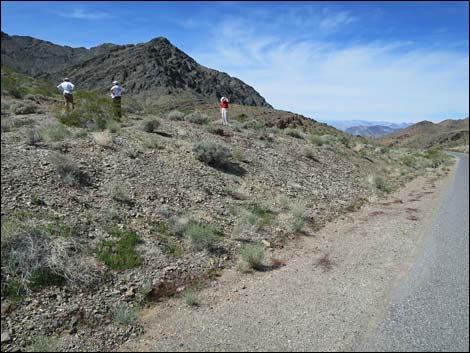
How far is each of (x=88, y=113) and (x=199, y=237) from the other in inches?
314

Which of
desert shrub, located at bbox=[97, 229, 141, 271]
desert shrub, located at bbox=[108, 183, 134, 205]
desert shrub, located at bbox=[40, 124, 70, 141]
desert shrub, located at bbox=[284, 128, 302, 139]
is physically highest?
desert shrub, located at bbox=[284, 128, 302, 139]

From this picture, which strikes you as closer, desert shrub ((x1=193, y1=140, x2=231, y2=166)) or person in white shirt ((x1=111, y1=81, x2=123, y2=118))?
desert shrub ((x1=193, y1=140, x2=231, y2=166))

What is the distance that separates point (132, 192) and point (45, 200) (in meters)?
2.18

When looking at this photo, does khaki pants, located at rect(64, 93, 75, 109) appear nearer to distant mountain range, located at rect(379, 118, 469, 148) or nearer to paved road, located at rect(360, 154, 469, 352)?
paved road, located at rect(360, 154, 469, 352)

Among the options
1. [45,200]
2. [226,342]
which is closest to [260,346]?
[226,342]

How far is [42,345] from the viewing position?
4941 millimetres

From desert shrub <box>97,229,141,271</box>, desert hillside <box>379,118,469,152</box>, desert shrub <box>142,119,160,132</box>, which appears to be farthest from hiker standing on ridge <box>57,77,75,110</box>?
desert hillside <box>379,118,469,152</box>

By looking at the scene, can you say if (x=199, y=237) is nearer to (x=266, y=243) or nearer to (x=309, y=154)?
(x=266, y=243)

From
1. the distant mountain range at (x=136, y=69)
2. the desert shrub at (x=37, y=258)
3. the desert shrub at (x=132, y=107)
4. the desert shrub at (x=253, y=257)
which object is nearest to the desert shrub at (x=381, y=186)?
the desert shrub at (x=253, y=257)

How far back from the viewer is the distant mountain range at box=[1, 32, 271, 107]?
7488cm

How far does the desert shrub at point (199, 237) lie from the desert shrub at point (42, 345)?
345cm

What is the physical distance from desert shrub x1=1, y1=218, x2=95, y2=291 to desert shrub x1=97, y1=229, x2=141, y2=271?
456 mm

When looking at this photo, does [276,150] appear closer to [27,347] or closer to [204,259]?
[204,259]

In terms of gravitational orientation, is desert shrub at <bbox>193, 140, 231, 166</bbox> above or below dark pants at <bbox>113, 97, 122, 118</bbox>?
below
